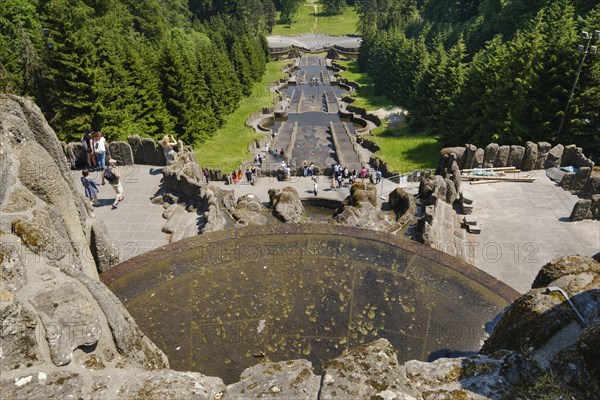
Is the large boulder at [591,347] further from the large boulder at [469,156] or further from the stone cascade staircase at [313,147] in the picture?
the stone cascade staircase at [313,147]

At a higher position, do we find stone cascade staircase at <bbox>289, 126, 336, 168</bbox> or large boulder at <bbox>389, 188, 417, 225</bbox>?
large boulder at <bbox>389, 188, 417, 225</bbox>

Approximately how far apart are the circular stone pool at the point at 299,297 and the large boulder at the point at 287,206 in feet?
31.3

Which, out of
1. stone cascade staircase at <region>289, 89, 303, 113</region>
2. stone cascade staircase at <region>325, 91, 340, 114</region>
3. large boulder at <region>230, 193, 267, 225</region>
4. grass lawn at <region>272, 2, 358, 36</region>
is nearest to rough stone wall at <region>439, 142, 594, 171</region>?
large boulder at <region>230, 193, 267, 225</region>

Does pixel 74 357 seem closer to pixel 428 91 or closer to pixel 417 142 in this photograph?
pixel 417 142

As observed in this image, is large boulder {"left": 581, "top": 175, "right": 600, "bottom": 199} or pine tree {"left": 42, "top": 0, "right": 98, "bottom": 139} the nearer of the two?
large boulder {"left": 581, "top": 175, "right": 600, "bottom": 199}

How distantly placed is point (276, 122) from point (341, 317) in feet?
164

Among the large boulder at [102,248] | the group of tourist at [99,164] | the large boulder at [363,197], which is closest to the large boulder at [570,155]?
the large boulder at [363,197]

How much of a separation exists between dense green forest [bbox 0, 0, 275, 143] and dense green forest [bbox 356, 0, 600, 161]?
75.4ft

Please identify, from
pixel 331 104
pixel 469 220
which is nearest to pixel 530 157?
pixel 469 220

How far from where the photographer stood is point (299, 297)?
8.68m

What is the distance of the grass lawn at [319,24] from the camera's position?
125500 millimetres

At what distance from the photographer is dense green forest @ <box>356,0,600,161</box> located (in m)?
26.5

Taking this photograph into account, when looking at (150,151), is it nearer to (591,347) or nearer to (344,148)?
(591,347)

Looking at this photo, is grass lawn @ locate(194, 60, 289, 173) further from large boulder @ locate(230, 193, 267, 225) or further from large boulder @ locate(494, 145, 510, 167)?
large boulder @ locate(494, 145, 510, 167)
